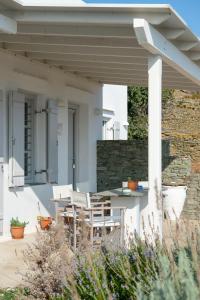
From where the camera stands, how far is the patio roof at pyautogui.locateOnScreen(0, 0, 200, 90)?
258 inches

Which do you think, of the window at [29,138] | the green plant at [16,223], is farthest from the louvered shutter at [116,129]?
the green plant at [16,223]

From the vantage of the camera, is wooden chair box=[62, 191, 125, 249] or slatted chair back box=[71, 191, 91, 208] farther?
slatted chair back box=[71, 191, 91, 208]

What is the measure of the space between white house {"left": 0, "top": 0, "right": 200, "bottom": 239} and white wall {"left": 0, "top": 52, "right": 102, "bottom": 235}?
2 centimetres

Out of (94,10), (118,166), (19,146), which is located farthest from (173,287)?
(118,166)

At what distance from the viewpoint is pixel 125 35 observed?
7.01 m

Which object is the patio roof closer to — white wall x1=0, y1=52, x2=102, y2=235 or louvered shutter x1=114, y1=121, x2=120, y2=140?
white wall x1=0, y1=52, x2=102, y2=235

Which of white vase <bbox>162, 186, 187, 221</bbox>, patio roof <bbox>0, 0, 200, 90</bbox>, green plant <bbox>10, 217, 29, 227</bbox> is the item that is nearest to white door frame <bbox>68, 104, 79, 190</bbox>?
white vase <bbox>162, 186, 187, 221</bbox>

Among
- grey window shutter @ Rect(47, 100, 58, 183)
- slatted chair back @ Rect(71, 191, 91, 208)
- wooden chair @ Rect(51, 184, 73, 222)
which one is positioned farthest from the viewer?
grey window shutter @ Rect(47, 100, 58, 183)

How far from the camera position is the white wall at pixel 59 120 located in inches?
352

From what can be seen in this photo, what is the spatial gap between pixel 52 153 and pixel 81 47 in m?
2.63

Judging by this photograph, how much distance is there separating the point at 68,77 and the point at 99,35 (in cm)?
420

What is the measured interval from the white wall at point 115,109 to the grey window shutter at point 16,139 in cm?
507

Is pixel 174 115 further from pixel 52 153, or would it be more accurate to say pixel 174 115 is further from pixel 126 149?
pixel 52 153

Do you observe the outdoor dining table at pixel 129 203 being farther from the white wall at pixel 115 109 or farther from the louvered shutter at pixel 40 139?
the white wall at pixel 115 109
